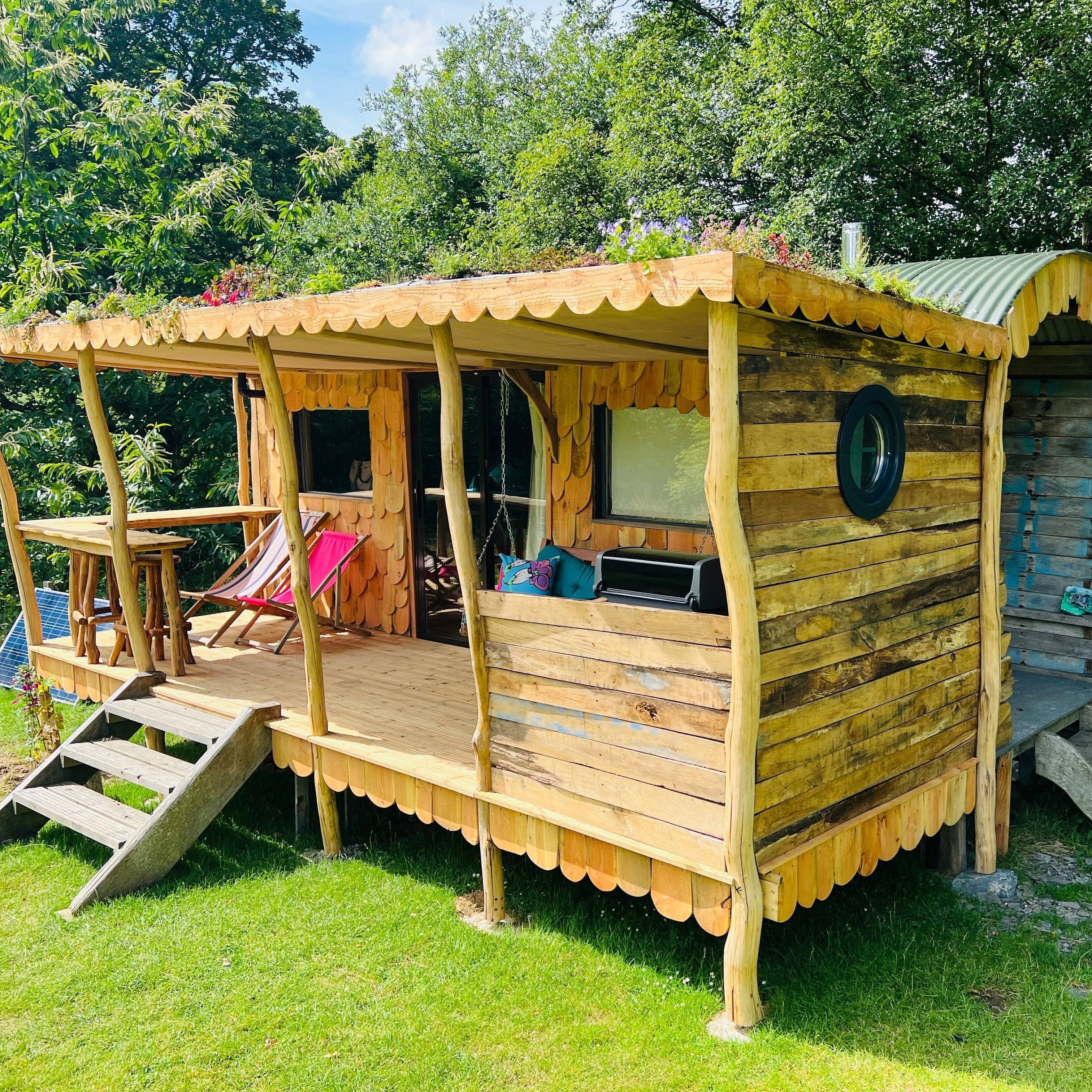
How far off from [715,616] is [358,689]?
3.08 metres

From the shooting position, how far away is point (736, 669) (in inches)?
122

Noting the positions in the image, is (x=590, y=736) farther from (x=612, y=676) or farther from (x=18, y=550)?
(x=18, y=550)

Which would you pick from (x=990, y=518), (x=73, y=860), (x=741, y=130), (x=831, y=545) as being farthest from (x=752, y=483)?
(x=741, y=130)

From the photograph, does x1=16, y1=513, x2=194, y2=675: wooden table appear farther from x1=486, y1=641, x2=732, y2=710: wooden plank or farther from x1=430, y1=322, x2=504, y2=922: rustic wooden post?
x1=486, y1=641, x2=732, y2=710: wooden plank

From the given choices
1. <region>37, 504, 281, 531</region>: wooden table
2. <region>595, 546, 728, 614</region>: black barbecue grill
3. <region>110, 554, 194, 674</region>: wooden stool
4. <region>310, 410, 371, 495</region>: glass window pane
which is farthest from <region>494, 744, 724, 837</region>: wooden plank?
<region>310, 410, 371, 495</region>: glass window pane

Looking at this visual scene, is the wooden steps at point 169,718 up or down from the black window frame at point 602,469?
down

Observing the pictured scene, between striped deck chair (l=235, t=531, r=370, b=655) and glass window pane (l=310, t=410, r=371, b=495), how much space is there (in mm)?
511

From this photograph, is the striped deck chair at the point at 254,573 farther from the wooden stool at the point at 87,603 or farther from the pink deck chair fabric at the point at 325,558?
the wooden stool at the point at 87,603

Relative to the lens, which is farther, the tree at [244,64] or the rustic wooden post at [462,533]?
the tree at [244,64]

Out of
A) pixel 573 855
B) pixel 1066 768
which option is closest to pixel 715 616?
pixel 573 855

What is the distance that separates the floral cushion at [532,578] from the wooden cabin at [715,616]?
0.75ft

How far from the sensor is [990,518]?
14.5ft

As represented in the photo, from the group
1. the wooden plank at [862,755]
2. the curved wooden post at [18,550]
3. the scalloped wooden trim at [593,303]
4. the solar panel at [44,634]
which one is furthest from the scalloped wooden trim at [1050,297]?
the solar panel at [44,634]

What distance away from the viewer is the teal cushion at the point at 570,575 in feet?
18.5
